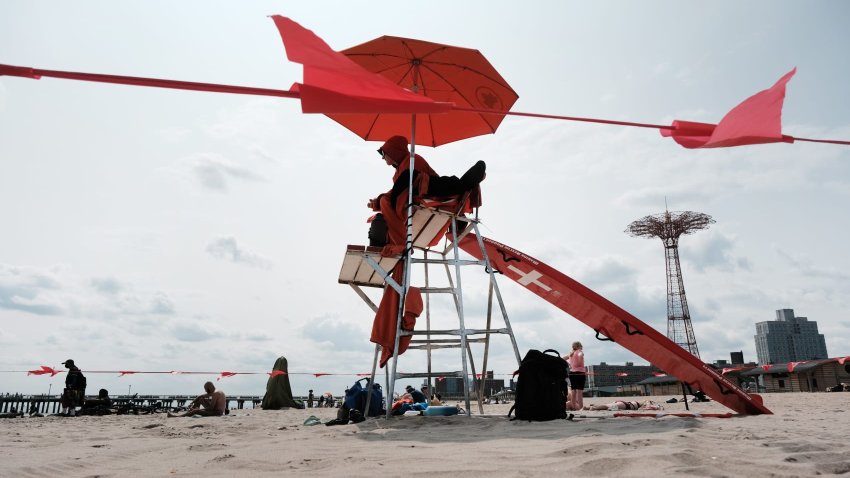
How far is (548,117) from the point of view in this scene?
3654 mm

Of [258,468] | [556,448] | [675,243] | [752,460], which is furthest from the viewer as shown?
[675,243]

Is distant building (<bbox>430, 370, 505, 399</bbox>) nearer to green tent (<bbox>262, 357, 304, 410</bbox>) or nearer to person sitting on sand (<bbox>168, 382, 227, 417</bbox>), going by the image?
green tent (<bbox>262, 357, 304, 410</bbox>)

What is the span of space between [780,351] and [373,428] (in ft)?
597

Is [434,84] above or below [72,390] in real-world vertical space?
above

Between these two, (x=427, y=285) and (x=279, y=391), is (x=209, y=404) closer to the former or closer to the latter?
(x=279, y=391)

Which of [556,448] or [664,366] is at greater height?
[664,366]

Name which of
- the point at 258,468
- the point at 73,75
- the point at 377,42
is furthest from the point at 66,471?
the point at 377,42

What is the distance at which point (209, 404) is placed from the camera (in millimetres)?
9828

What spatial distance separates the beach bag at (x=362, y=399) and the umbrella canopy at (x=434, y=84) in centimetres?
313

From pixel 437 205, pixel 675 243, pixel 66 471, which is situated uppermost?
pixel 675 243

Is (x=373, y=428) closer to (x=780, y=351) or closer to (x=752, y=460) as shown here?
(x=752, y=460)

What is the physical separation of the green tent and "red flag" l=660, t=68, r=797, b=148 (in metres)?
11.0

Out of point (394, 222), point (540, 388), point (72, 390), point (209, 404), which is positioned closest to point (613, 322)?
point (540, 388)

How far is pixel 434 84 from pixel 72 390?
11583 millimetres
